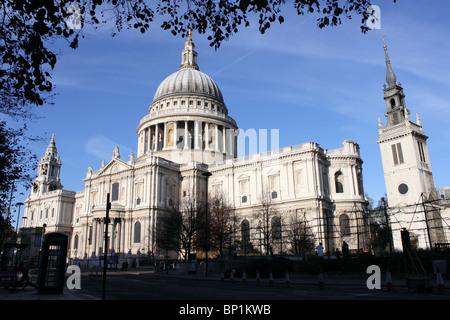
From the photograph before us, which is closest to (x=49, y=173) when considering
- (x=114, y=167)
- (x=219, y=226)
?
(x=114, y=167)

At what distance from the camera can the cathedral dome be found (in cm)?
8056

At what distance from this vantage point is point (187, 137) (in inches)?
2874

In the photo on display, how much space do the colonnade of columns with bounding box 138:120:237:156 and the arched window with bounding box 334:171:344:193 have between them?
2698 centimetres

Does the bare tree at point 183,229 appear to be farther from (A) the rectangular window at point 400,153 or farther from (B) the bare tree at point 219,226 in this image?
(A) the rectangular window at point 400,153

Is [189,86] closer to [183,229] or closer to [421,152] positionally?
[183,229]

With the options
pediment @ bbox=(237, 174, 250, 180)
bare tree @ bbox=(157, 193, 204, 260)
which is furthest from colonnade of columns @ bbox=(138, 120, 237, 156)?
bare tree @ bbox=(157, 193, 204, 260)

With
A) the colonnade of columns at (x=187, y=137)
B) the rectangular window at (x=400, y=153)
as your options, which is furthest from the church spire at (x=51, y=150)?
the rectangular window at (x=400, y=153)

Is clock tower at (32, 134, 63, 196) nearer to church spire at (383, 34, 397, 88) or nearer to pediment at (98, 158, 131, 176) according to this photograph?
pediment at (98, 158, 131, 176)

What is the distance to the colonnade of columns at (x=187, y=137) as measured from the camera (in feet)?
240

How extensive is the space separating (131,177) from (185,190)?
31.2ft

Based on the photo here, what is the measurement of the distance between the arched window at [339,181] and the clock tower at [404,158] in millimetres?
8015

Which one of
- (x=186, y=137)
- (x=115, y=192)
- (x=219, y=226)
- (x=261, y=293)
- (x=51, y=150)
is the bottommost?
(x=261, y=293)

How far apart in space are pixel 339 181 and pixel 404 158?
1067 centimetres
